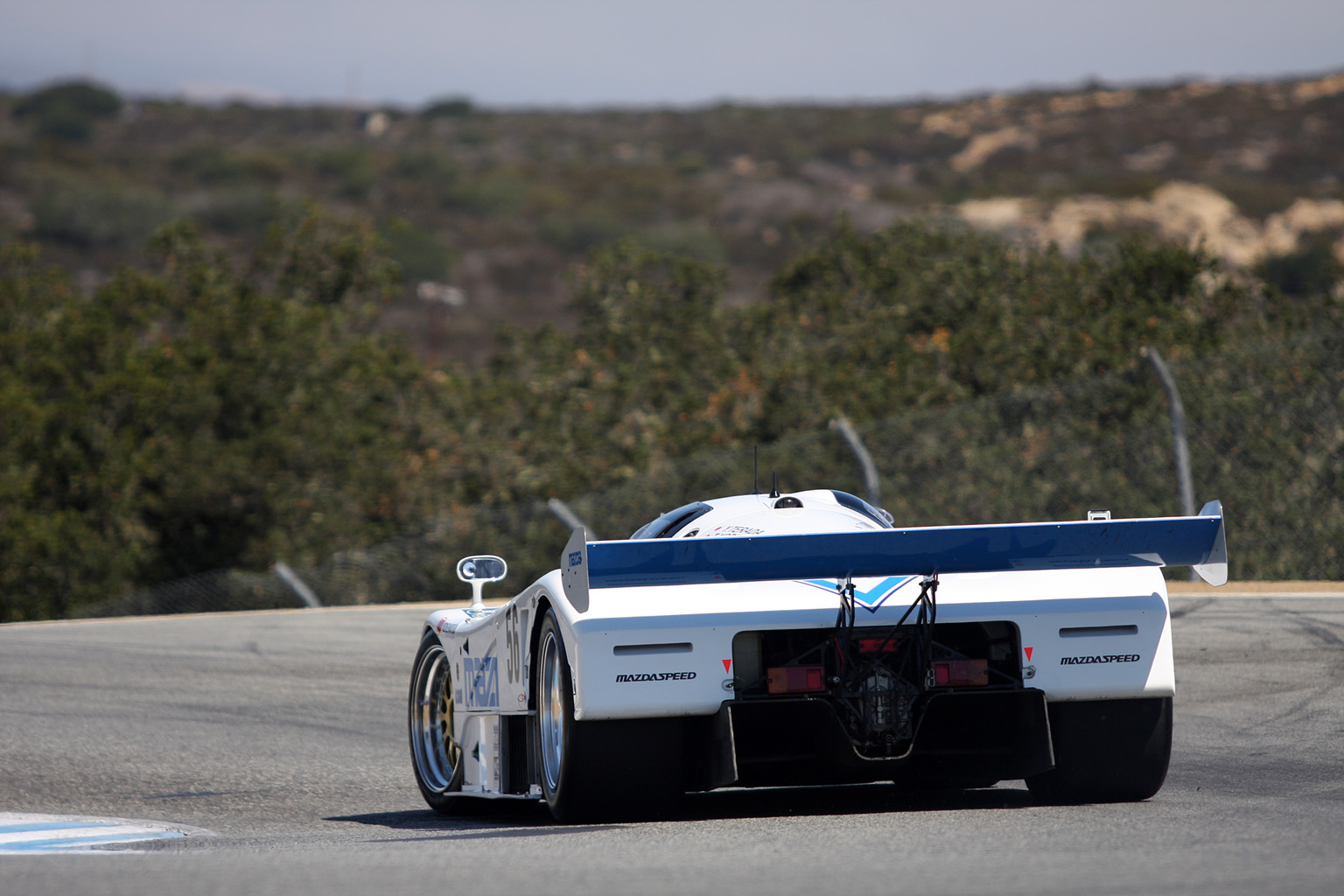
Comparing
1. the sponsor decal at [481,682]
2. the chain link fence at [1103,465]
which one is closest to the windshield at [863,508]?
the sponsor decal at [481,682]

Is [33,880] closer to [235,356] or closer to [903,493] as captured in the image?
[903,493]

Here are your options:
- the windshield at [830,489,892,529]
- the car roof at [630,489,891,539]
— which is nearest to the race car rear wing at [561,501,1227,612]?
the car roof at [630,489,891,539]

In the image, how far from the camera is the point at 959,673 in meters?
5.47

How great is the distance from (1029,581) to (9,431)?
1153 inches

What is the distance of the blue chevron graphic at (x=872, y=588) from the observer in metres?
5.45

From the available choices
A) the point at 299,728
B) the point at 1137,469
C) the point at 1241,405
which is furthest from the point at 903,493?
the point at 299,728

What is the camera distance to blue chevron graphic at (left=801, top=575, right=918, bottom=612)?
17.9ft

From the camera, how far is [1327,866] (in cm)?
396

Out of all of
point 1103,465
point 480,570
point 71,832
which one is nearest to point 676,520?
point 480,570

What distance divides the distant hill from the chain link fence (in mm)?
65346

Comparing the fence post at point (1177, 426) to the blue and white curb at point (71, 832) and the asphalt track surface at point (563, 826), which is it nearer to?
the asphalt track surface at point (563, 826)

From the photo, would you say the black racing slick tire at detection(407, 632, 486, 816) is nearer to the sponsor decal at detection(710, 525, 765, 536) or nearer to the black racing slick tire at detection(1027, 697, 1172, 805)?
the sponsor decal at detection(710, 525, 765, 536)

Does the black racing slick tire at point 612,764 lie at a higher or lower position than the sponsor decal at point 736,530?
lower

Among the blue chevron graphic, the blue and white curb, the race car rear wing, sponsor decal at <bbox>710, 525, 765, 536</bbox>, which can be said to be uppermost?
the race car rear wing
